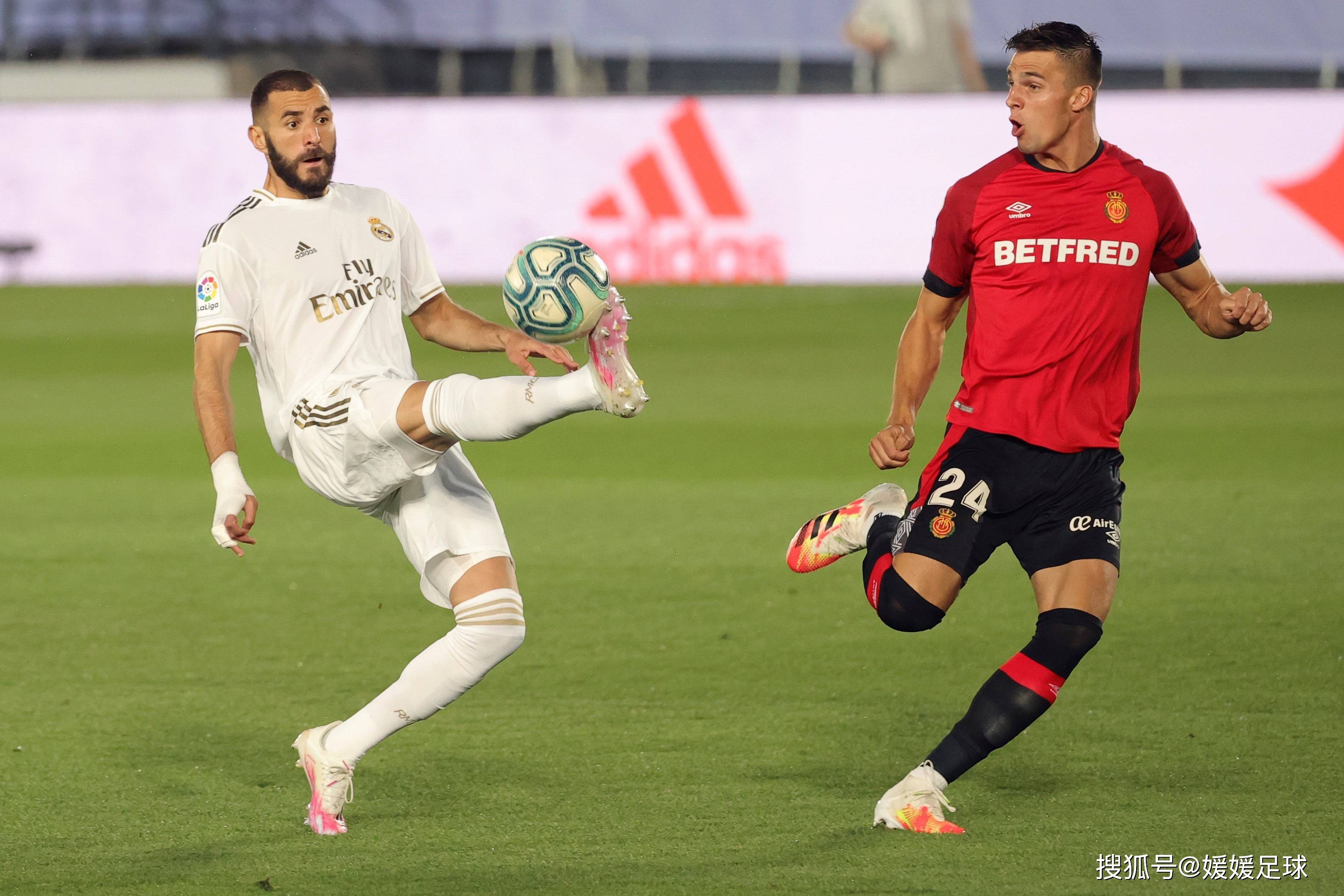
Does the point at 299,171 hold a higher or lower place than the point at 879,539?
higher

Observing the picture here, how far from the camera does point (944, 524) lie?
4590 millimetres

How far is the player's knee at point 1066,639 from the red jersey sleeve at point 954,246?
95 centimetres

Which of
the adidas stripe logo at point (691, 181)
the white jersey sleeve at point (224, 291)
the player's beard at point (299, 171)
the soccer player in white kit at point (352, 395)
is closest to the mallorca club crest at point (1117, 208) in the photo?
the soccer player in white kit at point (352, 395)

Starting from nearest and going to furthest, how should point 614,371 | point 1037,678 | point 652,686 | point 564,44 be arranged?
point 614,371
point 1037,678
point 652,686
point 564,44

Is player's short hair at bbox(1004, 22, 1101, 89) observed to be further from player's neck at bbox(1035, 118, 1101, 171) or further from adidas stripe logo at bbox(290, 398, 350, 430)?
adidas stripe logo at bbox(290, 398, 350, 430)

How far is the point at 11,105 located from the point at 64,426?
33.9 feet

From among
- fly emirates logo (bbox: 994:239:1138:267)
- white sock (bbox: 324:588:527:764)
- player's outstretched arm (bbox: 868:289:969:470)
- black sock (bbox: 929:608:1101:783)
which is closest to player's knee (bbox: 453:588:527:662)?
white sock (bbox: 324:588:527:764)

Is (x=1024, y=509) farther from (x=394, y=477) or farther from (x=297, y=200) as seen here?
(x=297, y=200)

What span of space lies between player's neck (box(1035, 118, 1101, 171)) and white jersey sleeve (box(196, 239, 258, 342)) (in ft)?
7.11

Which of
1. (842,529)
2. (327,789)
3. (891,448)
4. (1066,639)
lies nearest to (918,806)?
(1066,639)

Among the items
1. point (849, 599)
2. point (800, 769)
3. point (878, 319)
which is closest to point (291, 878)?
point (800, 769)

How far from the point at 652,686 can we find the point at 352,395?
1790 millimetres

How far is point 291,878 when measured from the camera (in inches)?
164

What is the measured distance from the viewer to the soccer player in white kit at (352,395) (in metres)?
4.50
